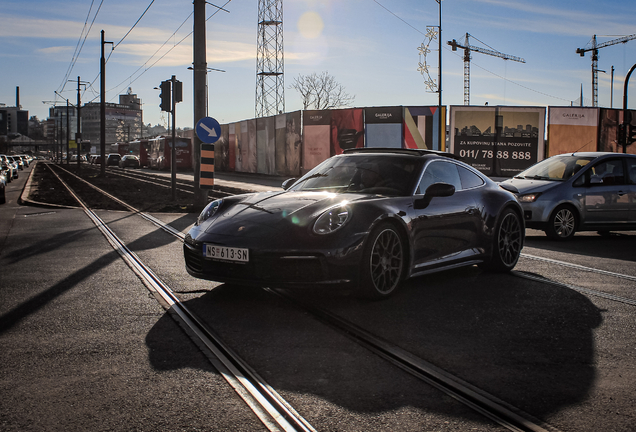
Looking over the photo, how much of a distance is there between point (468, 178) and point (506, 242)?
81 cm

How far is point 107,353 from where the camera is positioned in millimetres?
3613

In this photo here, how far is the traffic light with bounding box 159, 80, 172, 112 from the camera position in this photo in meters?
15.1

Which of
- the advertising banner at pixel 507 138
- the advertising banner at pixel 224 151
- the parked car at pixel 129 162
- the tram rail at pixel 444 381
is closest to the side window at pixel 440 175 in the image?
the tram rail at pixel 444 381

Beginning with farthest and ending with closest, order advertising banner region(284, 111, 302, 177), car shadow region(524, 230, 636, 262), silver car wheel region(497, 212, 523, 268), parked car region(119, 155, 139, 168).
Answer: parked car region(119, 155, 139, 168), advertising banner region(284, 111, 302, 177), car shadow region(524, 230, 636, 262), silver car wheel region(497, 212, 523, 268)

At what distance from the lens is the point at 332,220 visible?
4.75 metres

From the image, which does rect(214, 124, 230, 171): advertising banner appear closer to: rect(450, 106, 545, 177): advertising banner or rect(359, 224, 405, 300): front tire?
rect(450, 106, 545, 177): advertising banner

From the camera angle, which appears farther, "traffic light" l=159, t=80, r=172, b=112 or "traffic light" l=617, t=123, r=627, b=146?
"traffic light" l=617, t=123, r=627, b=146

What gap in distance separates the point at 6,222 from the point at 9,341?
343 inches

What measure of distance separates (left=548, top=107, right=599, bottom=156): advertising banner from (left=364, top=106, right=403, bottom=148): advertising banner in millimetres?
6788

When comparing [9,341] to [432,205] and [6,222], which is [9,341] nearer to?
[432,205]

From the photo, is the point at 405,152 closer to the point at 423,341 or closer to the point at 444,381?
the point at 423,341

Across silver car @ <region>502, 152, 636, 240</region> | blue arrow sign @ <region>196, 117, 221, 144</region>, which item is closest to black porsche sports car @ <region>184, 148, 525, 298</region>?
silver car @ <region>502, 152, 636, 240</region>

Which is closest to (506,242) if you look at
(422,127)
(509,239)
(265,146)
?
(509,239)

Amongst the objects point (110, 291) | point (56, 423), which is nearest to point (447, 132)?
point (110, 291)
